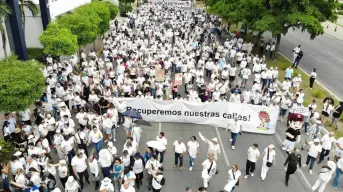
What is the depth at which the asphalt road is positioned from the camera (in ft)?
68.0

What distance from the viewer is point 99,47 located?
27703 millimetres

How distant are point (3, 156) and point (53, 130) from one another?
1.78 meters

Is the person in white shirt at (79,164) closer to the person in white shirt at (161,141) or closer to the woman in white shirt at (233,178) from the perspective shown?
the person in white shirt at (161,141)

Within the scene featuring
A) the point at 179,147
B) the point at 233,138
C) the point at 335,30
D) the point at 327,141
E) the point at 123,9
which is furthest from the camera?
the point at 123,9

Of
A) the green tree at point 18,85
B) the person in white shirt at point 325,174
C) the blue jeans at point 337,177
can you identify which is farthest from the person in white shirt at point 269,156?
the green tree at point 18,85

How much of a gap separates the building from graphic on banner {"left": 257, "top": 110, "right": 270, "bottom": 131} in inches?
580

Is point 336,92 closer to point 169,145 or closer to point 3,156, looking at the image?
point 169,145

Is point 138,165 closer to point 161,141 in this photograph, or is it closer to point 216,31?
point 161,141

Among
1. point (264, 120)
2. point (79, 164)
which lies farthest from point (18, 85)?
point (264, 120)

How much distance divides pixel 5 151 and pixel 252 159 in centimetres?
796

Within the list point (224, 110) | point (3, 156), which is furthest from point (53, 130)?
point (224, 110)

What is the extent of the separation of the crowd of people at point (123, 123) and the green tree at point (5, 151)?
0.40m

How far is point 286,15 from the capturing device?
72.3 feet

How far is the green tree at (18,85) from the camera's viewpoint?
10.9 meters
